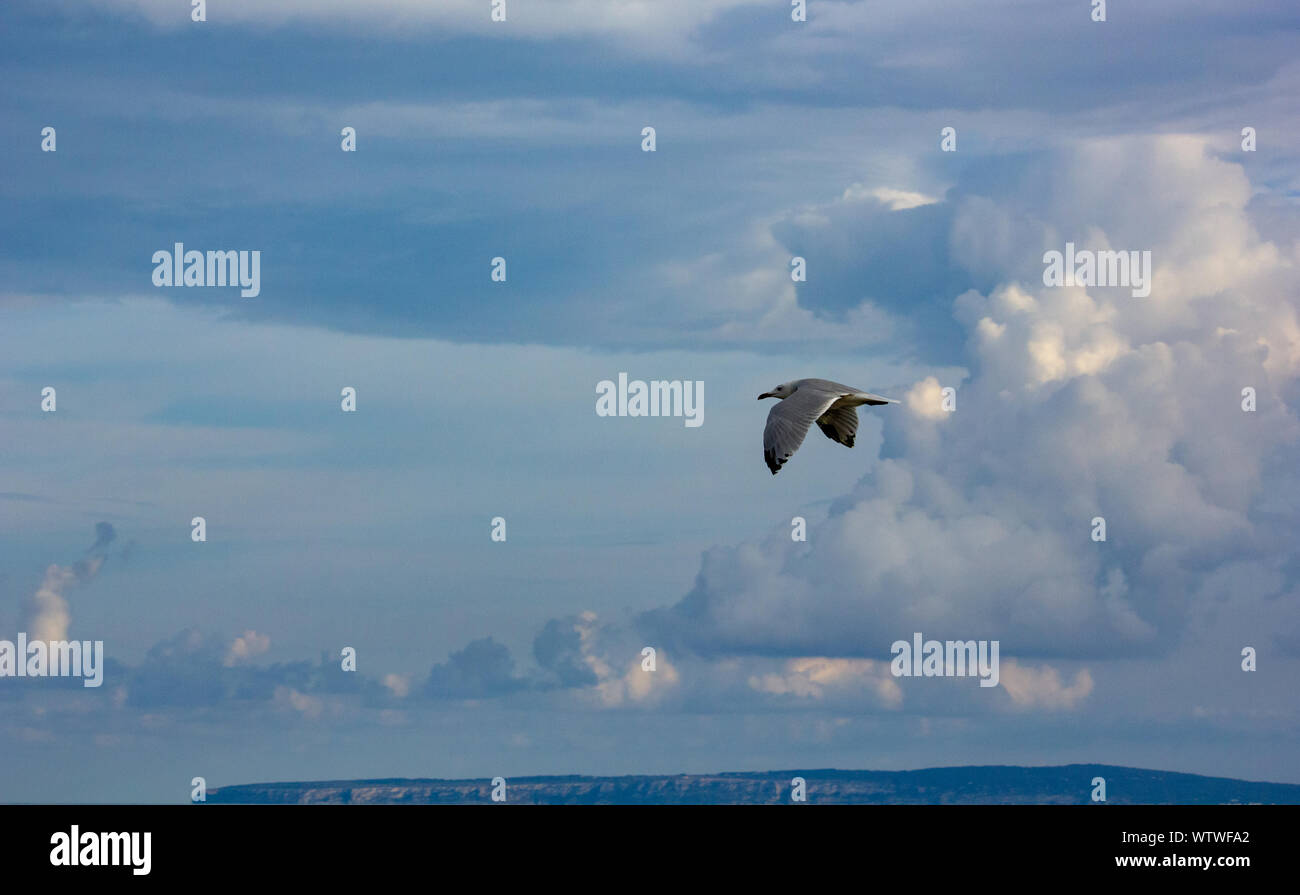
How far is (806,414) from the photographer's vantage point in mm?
53625

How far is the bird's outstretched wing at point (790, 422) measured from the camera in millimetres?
51037

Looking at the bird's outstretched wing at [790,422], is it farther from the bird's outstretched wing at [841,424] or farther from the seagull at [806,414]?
the bird's outstretched wing at [841,424]

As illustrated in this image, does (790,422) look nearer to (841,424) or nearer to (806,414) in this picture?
(806,414)

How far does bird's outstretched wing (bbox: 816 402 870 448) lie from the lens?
62062 mm

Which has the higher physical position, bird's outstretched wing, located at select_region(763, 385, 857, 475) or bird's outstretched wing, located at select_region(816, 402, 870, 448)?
bird's outstretched wing, located at select_region(816, 402, 870, 448)

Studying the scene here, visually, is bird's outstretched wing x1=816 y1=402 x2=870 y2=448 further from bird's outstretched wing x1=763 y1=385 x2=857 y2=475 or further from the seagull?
bird's outstretched wing x1=763 y1=385 x2=857 y2=475

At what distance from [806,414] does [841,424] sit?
344 inches

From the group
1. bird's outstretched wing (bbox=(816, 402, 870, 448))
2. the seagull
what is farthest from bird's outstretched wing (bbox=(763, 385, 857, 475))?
bird's outstretched wing (bbox=(816, 402, 870, 448))

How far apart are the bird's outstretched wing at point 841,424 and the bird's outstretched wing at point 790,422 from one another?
488cm

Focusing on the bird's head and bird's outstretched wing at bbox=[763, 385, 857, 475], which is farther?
the bird's head
